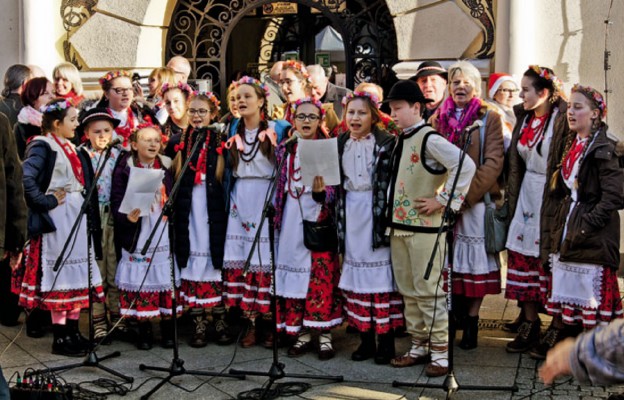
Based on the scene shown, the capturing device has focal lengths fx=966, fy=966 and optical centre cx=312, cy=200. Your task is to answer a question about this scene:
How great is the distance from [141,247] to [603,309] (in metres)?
3.34

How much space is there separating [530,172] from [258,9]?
5132 millimetres

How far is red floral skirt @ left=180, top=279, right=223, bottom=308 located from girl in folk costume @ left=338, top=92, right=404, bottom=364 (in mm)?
1067

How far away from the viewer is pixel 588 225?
247 inches

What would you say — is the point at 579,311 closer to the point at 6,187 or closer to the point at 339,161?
the point at 339,161

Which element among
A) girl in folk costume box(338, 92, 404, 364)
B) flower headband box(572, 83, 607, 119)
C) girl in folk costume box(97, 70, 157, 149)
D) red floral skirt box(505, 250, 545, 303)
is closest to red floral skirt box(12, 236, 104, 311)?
girl in folk costume box(97, 70, 157, 149)

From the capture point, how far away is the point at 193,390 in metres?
6.30

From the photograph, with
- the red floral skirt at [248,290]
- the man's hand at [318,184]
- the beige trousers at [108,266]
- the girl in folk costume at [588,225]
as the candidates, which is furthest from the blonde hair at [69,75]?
the girl in folk costume at [588,225]

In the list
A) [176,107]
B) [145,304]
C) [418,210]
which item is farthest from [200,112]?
[418,210]

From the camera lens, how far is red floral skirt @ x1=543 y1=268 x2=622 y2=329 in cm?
634

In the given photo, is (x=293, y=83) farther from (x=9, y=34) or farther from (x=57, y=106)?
(x=9, y=34)

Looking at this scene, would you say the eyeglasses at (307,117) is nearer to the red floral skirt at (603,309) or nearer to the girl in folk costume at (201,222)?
the girl in folk costume at (201,222)

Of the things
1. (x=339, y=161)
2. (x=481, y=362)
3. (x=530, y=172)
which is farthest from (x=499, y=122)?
(x=481, y=362)

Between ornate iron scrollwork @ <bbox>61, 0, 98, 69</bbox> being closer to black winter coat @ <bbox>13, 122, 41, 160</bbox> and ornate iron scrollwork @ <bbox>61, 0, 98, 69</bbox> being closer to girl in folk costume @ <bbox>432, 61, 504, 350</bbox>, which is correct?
black winter coat @ <bbox>13, 122, 41, 160</bbox>

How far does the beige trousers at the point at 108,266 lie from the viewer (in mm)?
7508
